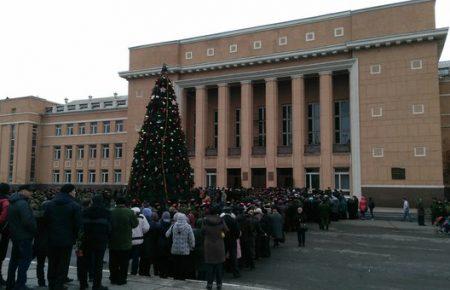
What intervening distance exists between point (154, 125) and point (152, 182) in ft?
8.89

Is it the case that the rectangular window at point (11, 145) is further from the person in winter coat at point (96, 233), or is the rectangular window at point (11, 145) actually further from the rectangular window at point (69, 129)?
the person in winter coat at point (96, 233)

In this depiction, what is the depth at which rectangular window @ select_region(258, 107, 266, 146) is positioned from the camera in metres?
39.8

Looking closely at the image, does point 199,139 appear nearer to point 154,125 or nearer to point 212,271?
point 154,125

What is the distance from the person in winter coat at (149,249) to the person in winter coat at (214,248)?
1672 millimetres

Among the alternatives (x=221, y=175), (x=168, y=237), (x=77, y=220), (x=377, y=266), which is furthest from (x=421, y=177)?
(x=77, y=220)

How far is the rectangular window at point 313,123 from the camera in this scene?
125 ft

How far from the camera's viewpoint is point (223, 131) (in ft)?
130

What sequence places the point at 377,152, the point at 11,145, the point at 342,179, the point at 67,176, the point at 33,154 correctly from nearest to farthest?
the point at 377,152 < the point at 342,179 < the point at 67,176 < the point at 33,154 < the point at 11,145

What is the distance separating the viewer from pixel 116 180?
1996 inches

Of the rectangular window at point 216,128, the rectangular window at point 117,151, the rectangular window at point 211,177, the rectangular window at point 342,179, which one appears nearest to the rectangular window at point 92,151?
the rectangular window at point 117,151

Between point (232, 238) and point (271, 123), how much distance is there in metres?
28.9

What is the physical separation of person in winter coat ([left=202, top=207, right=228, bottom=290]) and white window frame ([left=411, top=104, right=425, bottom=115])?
93.0ft

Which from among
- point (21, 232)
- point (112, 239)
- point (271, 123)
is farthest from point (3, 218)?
point (271, 123)

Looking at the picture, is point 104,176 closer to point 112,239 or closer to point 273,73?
point 273,73
